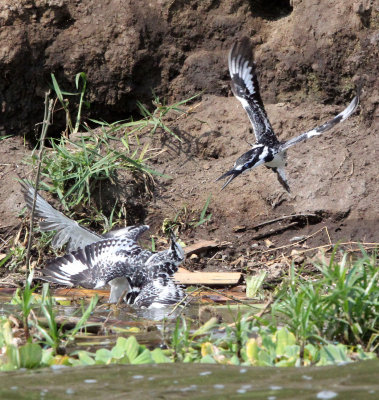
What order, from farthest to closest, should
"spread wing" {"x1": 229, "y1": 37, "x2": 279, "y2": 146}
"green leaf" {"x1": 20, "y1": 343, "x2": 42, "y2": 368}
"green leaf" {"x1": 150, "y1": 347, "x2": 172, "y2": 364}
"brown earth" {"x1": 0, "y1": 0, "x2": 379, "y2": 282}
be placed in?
"brown earth" {"x1": 0, "y1": 0, "x2": 379, "y2": 282} < "spread wing" {"x1": 229, "y1": 37, "x2": 279, "y2": 146} < "green leaf" {"x1": 150, "y1": 347, "x2": 172, "y2": 364} < "green leaf" {"x1": 20, "y1": 343, "x2": 42, "y2": 368}

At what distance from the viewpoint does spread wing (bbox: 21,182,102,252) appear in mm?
6125

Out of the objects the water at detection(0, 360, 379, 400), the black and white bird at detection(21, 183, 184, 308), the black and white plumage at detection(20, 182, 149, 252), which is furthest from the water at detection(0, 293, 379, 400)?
the black and white plumage at detection(20, 182, 149, 252)

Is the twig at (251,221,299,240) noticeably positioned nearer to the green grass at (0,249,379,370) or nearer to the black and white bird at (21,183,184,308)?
the black and white bird at (21,183,184,308)

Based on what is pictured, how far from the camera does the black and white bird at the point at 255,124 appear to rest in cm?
653

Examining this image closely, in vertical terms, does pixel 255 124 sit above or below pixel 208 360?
above

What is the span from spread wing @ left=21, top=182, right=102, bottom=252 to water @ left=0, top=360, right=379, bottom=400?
9.53 feet

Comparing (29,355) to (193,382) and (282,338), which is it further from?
(282,338)

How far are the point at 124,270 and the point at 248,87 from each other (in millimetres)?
2276

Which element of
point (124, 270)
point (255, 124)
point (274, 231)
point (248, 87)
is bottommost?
point (124, 270)

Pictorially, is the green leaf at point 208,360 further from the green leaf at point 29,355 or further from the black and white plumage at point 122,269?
the black and white plumage at point 122,269

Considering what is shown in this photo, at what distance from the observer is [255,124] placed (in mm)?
6895

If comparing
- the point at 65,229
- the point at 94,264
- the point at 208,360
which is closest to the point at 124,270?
the point at 94,264

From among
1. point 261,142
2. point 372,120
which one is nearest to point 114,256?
point 261,142

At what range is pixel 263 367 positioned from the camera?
10.8 feet
